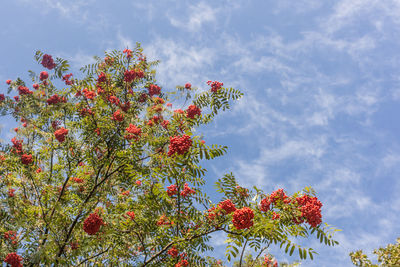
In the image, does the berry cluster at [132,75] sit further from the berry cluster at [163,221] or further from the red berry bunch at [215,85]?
the berry cluster at [163,221]

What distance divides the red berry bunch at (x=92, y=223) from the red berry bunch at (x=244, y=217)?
373 centimetres

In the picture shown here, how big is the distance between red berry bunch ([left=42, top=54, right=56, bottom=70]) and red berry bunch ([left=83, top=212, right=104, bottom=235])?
8.09 metres

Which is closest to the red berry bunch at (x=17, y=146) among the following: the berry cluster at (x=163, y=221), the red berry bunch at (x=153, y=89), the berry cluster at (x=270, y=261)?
the red berry bunch at (x=153, y=89)

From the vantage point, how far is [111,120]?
32.0 feet

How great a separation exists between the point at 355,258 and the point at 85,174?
8.75m

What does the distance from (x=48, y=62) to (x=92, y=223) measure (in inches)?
338

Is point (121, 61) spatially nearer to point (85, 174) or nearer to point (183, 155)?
point (85, 174)

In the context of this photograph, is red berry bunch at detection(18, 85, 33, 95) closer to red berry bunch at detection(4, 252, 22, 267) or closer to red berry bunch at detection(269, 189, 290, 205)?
red berry bunch at detection(4, 252, 22, 267)

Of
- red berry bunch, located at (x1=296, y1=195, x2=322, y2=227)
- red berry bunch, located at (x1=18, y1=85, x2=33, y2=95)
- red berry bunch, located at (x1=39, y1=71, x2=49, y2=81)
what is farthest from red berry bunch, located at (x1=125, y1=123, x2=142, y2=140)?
red berry bunch, located at (x1=18, y1=85, x2=33, y2=95)

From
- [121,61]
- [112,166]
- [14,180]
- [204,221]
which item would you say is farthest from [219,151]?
[14,180]

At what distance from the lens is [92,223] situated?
7270 millimetres

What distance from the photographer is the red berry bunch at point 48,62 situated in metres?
12.5

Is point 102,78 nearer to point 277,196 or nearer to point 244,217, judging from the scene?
point 277,196

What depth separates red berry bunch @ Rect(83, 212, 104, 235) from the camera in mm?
7246
